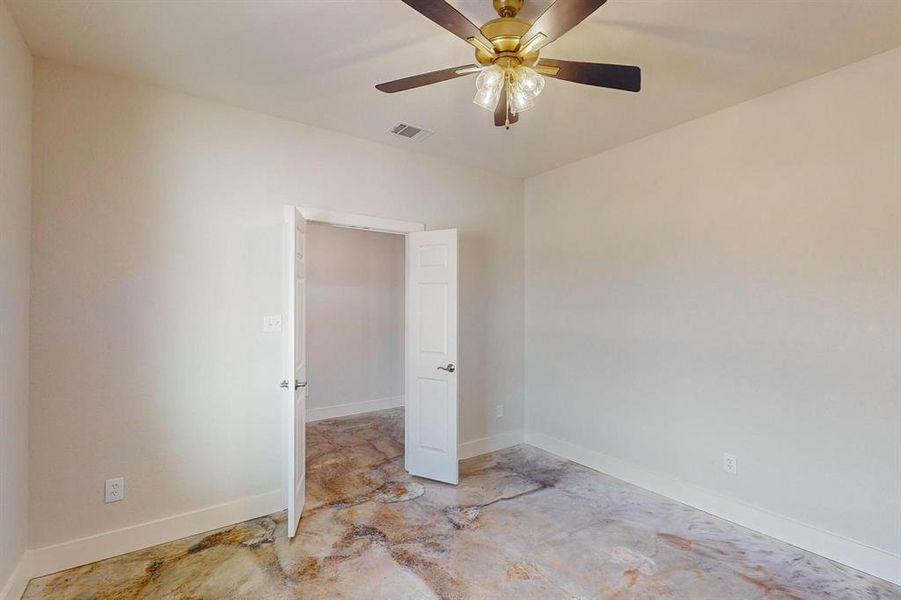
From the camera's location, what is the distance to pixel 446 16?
1.50 m

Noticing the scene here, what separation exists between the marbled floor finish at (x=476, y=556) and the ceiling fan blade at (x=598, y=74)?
247cm

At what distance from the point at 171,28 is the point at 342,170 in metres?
1.45

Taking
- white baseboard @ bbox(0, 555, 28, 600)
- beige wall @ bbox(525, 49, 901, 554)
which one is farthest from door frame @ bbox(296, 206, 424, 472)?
white baseboard @ bbox(0, 555, 28, 600)

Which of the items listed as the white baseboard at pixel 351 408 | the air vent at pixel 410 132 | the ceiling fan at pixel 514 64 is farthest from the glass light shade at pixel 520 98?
the white baseboard at pixel 351 408

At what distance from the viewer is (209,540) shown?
2.67 metres

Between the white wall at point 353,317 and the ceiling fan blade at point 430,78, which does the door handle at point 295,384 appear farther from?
the white wall at point 353,317

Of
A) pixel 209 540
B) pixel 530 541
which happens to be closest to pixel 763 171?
pixel 530 541

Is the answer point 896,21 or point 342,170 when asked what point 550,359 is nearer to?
point 342,170

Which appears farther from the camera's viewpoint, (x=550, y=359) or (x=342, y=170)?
(x=550, y=359)

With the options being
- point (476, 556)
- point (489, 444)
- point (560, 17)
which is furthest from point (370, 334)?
point (560, 17)

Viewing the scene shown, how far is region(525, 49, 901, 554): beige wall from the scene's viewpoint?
93.7 inches

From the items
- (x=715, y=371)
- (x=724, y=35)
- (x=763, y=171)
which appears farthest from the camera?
(x=715, y=371)

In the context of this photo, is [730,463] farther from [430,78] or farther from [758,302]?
[430,78]

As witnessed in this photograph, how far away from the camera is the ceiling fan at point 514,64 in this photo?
1562 mm
